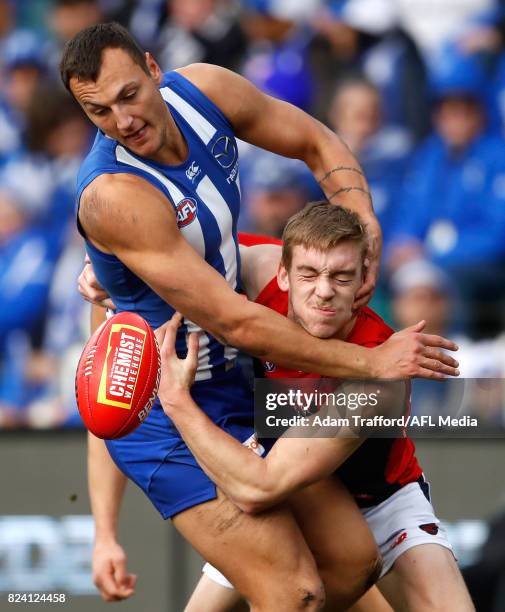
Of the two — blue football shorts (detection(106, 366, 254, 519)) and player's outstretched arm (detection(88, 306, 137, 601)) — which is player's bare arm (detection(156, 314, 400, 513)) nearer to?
blue football shorts (detection(106, 366, 254, 519))

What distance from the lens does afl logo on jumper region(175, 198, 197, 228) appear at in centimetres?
431

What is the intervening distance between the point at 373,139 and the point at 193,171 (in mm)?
3526

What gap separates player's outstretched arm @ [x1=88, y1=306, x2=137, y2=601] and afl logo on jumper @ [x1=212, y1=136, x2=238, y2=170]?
2.70 feet

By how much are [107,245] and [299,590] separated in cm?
130

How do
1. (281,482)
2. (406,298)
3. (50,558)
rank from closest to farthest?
(281,482), (50,558), (406,298)

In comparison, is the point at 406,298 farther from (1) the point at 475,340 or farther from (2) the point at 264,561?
(2) the point at 264,561

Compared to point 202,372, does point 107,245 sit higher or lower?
higher

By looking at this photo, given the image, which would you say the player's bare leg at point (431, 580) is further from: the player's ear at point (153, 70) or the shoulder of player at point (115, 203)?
the player's ear at point (153, 70)

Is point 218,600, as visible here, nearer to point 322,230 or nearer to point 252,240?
point 252,240

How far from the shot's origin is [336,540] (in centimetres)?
445

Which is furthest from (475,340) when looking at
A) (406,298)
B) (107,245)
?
(107,245)

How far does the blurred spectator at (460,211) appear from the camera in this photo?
760 centimetres

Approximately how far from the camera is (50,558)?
6.97 meters

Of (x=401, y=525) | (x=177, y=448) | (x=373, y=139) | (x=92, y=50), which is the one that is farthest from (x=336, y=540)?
(x=373, y=139)
